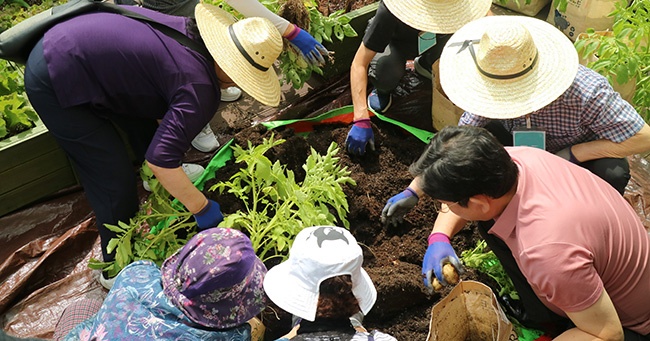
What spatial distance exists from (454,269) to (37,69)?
158cm

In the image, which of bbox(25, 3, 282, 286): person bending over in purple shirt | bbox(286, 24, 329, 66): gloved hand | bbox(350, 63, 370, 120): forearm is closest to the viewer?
bbox(25, 3, 282, 286): person bending over in purple shirt

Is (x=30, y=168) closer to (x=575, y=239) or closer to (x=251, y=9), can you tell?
(x=251, y=9)

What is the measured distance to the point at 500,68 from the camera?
1.86m

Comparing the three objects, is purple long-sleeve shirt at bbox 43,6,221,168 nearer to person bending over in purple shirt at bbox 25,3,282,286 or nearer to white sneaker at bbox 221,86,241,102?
person bending over in purple shirt at bbox 25,3,282,286

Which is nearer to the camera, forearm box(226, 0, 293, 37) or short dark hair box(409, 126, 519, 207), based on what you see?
short dark hair box(409, 126, 519, 207)

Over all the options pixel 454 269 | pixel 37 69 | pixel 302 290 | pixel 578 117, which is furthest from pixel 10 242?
pixel 578 117

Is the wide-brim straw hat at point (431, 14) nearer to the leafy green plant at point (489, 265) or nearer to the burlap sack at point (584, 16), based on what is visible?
the leafy green plant at point (489, 265)

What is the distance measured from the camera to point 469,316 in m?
1.95

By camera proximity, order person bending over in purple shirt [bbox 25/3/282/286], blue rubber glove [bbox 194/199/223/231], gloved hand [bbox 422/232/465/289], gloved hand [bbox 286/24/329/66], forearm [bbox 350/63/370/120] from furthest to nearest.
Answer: forearm [bbox 350/63/370/120], gloved hand [bbox 286/24/329/66], blue rubber glove [bbox 194/199/223/231], gloved hand [bbox 422/232/465/289], person bending over in purple shirt [bbox 25/3/282/286]

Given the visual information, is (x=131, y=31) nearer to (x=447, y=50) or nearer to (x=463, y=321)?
(x=447, y=50)

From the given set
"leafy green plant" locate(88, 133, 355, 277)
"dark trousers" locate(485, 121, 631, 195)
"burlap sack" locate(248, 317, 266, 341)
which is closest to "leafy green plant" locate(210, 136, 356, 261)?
"leafy green plant" locate(88, 133, 355, 277)

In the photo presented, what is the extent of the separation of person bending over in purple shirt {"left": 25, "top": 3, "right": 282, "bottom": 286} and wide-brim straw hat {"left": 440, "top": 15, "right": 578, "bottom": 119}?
670 mm

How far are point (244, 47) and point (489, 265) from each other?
1244mm

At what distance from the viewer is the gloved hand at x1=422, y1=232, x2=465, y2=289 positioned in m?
1.95
